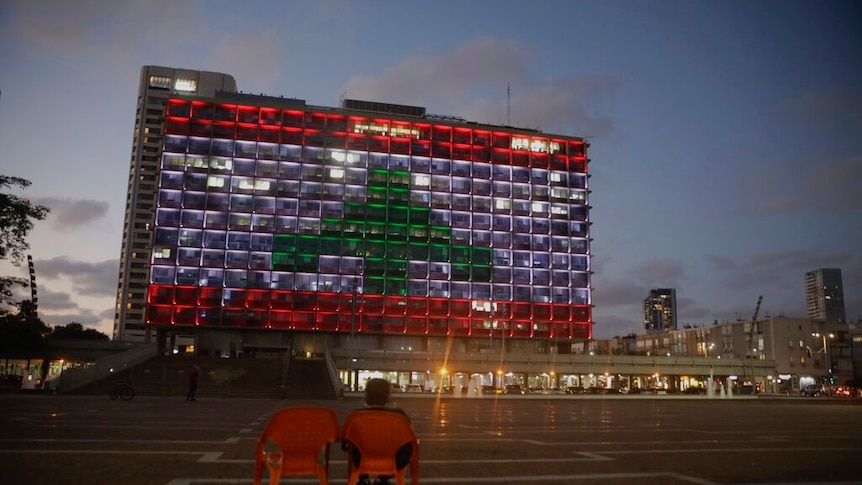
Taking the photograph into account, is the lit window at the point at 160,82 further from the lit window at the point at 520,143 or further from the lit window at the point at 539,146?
the lit window at the point at 539,146

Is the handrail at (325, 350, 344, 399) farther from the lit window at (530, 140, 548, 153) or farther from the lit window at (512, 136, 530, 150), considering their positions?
the lit window at (530, 140, 548, 153)

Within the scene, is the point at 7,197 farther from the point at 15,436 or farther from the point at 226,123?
the point at 226,123

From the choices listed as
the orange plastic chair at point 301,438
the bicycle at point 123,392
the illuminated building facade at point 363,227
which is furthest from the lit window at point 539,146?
the orange plastic chair at point 301,438

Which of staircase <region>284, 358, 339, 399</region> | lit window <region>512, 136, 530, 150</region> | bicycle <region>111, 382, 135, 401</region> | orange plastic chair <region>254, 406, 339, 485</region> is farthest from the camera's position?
lit window <region>512, 136, 530, 150</region>

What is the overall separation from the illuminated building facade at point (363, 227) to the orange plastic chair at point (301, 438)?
83787 mm

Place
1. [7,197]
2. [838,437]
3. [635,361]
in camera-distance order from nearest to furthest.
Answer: [838,437], [7,197], [635,361]

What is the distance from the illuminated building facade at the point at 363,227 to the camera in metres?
93.4

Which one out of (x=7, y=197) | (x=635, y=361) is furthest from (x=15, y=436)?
(x=635, y=361)

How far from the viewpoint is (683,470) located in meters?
10.6

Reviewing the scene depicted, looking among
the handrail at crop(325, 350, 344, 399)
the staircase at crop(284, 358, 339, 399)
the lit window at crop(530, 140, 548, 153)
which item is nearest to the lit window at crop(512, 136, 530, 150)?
the lit window at crop(530, 140, 548, 153)

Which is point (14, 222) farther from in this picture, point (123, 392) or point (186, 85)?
point (186, 85)

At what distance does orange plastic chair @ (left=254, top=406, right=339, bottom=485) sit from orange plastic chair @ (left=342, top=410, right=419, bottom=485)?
8.2 inches

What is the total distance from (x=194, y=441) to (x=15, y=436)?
13.0 feet

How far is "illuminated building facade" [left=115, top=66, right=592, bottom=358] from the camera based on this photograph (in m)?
93.4
